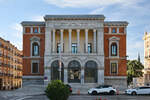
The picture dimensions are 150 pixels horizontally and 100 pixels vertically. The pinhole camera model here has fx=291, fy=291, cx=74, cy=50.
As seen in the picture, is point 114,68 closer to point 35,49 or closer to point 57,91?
point 35,49

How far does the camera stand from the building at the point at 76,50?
64.9 meters

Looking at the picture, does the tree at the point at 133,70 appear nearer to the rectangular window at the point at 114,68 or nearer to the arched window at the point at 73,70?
the rectangular window at the point at 114,68

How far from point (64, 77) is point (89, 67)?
6.01m

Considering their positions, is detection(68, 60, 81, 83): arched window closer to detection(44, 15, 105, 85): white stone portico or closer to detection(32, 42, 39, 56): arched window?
detection(44, 15, 105, 85): white stone portico

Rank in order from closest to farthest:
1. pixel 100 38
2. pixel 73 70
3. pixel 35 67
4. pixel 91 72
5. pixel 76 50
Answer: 1. pixel 91 72
2. pixel 73 70
3. pixel 100 38
4. pixel 76 50
5. pixel 35 67

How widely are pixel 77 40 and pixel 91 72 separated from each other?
25.8 ft

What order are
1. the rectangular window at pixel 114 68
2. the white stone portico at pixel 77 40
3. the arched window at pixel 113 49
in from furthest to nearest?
the arched window at pixel 113 49, the rectangular window at pixel 114 68, the white stone portico at pixel 77 40

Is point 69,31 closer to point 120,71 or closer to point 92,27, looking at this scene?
point 92,27

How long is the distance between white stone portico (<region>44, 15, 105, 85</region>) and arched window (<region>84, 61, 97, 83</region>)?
0.69 metres

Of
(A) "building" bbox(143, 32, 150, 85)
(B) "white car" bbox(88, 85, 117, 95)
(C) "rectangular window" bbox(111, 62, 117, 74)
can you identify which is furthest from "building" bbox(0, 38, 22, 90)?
(A) "building" bbox(143, 32, 150, 85)

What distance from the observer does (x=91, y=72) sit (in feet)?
213

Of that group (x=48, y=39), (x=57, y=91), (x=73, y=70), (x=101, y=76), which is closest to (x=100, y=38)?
(x=101, y=76)

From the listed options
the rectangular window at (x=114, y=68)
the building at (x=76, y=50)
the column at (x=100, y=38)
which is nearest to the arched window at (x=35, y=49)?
the building at (x=76, y=50)

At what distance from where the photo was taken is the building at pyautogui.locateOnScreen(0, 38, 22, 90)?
290 feet
